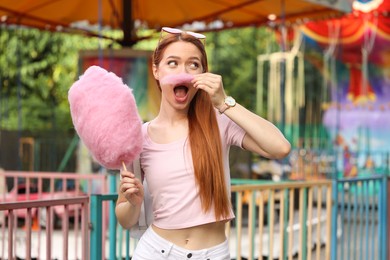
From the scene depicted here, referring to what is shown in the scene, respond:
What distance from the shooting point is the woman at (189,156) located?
8.04 feet

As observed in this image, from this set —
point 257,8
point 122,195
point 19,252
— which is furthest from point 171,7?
point 122,195

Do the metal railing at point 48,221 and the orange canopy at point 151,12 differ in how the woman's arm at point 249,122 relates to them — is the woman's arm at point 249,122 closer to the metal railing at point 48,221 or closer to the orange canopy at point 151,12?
the metal railing at point 48,221

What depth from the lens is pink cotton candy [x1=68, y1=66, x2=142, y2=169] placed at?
7.95 ft

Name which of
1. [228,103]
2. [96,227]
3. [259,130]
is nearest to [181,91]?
[228,103]

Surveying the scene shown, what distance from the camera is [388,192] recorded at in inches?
241

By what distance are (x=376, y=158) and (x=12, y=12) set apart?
6.70 meters

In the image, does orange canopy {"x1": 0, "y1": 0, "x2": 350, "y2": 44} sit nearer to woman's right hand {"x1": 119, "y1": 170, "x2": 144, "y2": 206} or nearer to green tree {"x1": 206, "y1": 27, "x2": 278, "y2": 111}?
woman's right hand {"x1": 119, "y1": 170, "x2": 144, "y2": 206}

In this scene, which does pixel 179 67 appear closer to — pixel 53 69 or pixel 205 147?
pixel 205 147

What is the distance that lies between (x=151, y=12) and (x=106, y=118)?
8.56 meters

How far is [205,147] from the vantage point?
2510 mm

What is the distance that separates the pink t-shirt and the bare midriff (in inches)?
0.8

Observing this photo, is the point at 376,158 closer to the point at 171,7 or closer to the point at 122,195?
the point at 171,7

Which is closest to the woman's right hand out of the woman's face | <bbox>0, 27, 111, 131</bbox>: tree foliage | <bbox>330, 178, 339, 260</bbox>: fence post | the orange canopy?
the woman's face

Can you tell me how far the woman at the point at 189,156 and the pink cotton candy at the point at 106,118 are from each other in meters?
0.09
